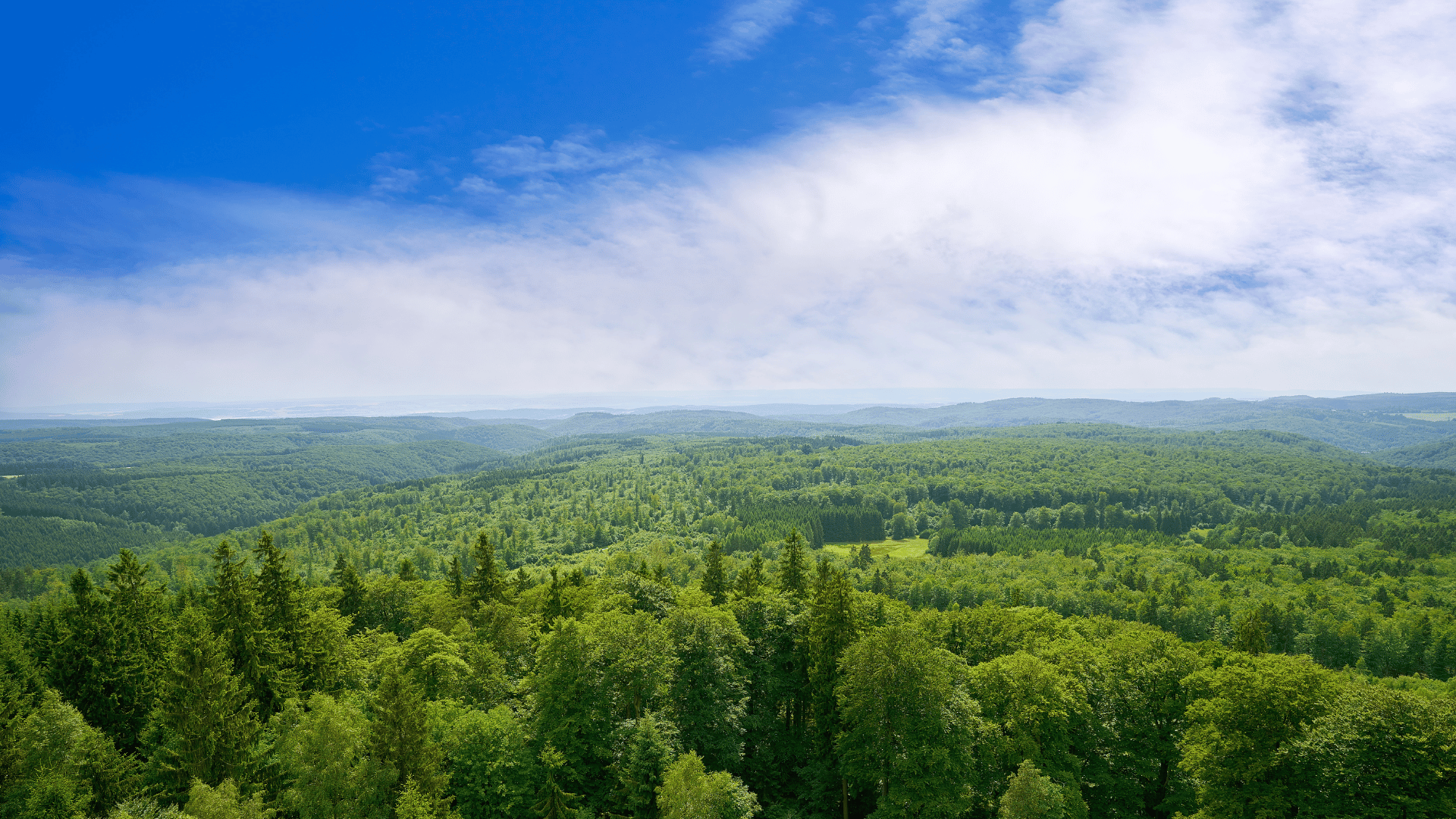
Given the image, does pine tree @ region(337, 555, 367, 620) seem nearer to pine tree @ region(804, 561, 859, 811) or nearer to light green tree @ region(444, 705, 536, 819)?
light green tree @ region(444, 705, 536, 819)

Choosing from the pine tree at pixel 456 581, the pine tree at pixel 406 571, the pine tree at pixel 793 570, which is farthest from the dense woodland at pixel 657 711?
the pine tree at pixel 406 571

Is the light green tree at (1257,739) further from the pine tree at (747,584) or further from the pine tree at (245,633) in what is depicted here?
the pine tree at (245,633)

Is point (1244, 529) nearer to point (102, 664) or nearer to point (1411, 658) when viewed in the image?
point (1411, 658)

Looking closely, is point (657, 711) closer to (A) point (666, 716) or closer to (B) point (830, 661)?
(A) point (666, 716)

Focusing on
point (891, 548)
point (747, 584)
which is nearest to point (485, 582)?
point (747, 584)

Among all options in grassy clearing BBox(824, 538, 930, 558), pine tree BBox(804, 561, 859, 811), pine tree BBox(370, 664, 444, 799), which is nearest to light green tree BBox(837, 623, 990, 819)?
pine tree BBox(804, 561, 859, 811)

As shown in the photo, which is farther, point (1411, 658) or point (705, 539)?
point (705, 539)

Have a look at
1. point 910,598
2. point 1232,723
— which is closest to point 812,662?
point 1232,723
